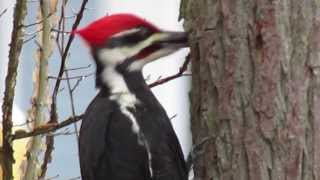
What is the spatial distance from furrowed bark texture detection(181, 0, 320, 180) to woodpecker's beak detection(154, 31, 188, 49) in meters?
0.09

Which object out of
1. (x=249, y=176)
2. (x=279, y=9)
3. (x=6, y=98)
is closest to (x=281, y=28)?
(x=279, y=9)

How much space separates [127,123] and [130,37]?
0.23 m

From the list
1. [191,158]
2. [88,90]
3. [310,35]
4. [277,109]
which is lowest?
[88,90]

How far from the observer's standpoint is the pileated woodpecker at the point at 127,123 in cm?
246

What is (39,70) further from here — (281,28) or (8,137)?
(281,28)

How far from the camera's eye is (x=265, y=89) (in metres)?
2.31

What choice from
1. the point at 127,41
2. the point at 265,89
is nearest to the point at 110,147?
the point at 127,41

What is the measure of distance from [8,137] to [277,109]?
2.66 ft

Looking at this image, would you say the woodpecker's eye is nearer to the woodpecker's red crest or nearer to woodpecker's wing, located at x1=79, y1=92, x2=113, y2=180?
the woodpecker's red crest

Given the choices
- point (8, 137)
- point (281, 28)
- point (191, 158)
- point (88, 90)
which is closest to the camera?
point (281, 28)

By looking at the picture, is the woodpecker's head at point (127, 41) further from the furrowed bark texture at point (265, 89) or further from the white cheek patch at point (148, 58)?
the furrowed bark texture at point (265, 89)

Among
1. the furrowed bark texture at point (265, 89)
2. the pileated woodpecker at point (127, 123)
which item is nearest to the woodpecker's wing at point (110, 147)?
the pileated woodpecker at point (127, 123)

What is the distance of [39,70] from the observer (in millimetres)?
2996

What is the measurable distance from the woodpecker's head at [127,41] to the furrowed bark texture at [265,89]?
0.12 metres
